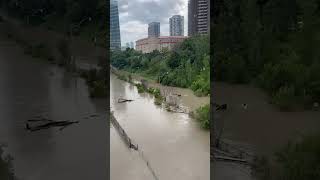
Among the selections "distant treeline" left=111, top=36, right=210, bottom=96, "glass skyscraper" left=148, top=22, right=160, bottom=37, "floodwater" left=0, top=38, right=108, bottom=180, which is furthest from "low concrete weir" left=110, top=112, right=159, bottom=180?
"glass skyscraper" left=148, top=22, right=160, bottom=37

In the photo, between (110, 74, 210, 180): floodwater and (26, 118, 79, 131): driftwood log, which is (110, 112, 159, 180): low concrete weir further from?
(26, 118, 79, 131): driftwood log

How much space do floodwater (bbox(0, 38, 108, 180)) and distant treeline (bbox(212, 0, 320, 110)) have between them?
0.94m

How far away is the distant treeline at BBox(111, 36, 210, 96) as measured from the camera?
A: 9.33ft

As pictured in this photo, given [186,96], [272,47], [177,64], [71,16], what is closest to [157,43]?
[177,64]

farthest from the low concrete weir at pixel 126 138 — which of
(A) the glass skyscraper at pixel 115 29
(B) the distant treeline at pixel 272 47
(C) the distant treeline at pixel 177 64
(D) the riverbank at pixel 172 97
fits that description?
(B) the distant treeline at pixel 272 47

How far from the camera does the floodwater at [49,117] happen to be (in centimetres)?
265

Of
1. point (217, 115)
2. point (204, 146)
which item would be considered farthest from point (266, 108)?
point (204, 146)

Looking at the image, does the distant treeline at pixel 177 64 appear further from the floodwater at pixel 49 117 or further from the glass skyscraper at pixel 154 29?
the floodwater at pixel 49 117

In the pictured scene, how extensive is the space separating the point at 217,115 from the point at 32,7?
59.0 inches

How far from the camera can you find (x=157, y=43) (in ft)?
9.54

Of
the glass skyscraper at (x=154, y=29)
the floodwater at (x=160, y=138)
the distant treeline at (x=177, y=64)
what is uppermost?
the glass skyscraper at (x=154, y=29)

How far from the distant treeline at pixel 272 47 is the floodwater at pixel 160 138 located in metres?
0.46

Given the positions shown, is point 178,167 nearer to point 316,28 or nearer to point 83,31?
point 83,31

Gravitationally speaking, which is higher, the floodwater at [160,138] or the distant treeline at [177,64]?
the distant treeline at [177,64]
